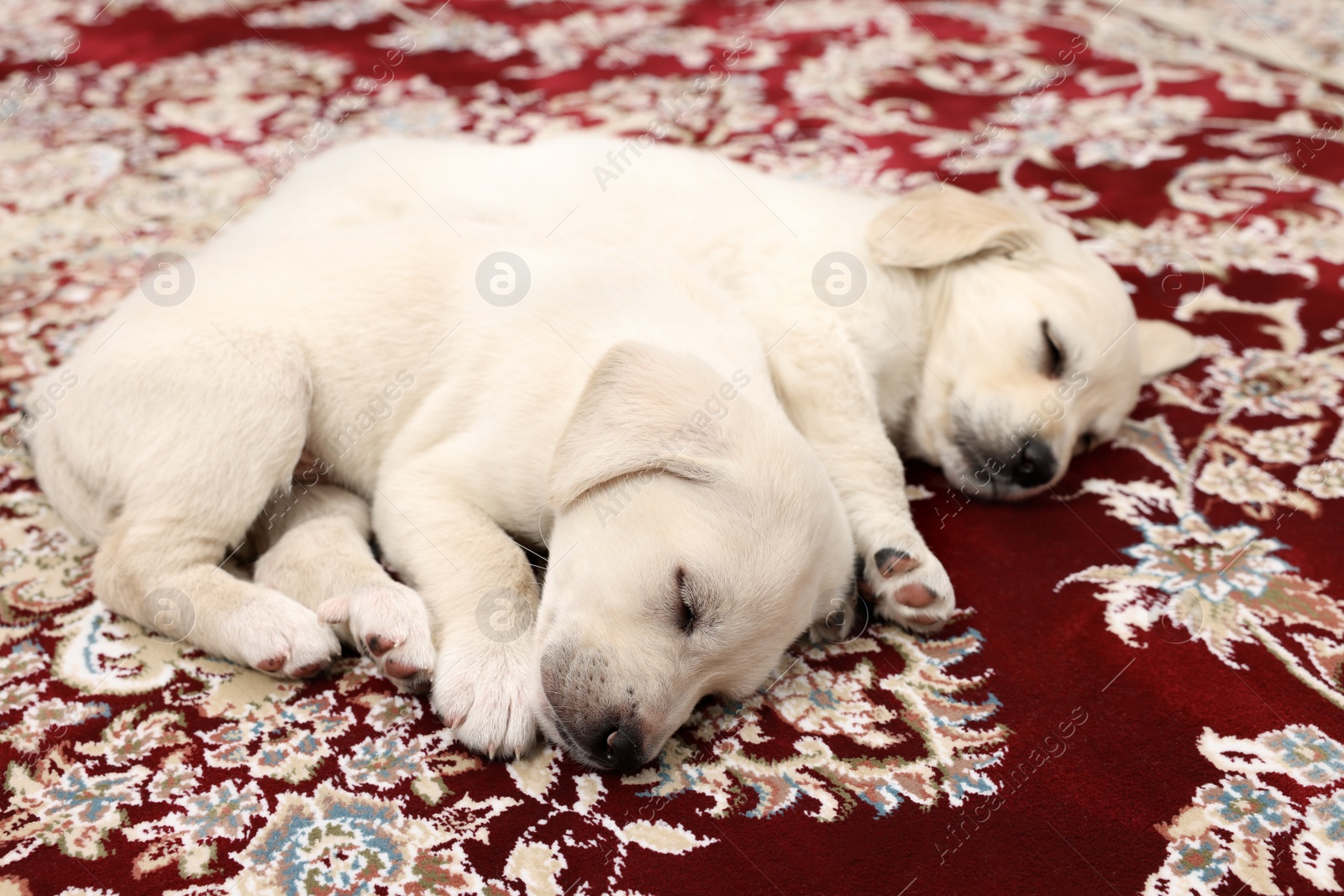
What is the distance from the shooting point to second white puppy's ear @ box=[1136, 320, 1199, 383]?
3229 mm

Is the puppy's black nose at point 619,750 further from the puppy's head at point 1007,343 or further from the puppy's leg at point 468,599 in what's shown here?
the puppy's head at point 1007,343

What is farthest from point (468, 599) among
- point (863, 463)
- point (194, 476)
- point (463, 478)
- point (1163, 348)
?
point (1163, 348)

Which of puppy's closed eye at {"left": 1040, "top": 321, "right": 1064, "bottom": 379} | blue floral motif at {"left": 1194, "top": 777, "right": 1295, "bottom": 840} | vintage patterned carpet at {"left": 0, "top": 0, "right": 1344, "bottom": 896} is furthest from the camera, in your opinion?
puppy's closed eye at {"left": 1040, "top": 321, "right": 1064, "bottom": 379}

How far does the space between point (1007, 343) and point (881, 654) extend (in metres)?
1.11

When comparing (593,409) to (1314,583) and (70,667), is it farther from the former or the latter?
(1314,583)

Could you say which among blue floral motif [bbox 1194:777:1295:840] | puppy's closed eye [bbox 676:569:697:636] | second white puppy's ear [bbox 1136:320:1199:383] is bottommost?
second white puppy's ear [bbox 1136:320:1199:383]

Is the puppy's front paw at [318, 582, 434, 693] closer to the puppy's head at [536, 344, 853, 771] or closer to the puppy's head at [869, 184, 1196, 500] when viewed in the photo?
the puppy's head at [536, 344, 853, 771]

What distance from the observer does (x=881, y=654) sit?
229cm

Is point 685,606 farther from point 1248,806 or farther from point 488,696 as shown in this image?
point 1248,806

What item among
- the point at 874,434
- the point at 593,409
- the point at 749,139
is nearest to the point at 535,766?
the point at 593,409

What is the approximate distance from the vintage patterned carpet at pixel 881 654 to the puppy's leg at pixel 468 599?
9 centimetres

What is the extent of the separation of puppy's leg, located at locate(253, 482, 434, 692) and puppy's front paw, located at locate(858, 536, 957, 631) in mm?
1032

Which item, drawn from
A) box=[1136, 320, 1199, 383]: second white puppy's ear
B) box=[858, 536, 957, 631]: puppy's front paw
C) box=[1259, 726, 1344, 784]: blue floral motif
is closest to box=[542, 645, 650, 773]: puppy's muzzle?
box=[858, 536, 957, 631]: puppy's front paw

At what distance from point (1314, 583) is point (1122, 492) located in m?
0.52
